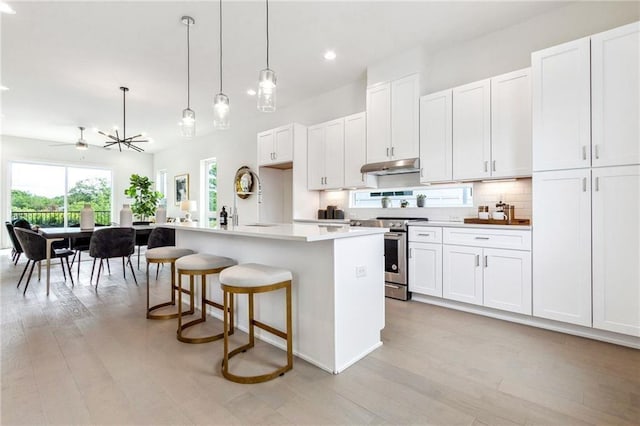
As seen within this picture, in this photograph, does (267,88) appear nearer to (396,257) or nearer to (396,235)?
(396,235)

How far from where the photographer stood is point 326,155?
4734 millimetres

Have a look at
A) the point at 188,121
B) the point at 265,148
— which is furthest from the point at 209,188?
the point at 188,121

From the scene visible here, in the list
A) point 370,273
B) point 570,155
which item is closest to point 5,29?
point 370,273

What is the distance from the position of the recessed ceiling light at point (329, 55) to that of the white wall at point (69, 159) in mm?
8177

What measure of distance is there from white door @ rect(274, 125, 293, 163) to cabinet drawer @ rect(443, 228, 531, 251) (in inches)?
108

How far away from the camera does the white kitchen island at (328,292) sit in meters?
1.99

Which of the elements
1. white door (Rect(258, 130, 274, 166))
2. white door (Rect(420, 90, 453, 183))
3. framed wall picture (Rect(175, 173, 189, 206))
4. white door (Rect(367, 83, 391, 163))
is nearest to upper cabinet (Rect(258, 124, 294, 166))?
white door (Rect(258, 130, 274, 166))

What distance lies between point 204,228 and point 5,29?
3192mm

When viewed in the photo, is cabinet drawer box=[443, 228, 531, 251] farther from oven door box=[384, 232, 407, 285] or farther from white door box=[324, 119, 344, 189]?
white door box=[324, 119, 344, 189]

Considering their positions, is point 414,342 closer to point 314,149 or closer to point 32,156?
point 314,149

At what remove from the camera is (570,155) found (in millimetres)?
2551

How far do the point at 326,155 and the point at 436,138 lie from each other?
1731 millimetres

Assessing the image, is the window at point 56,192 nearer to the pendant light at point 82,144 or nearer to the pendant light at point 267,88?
the pendant light at point 82,144

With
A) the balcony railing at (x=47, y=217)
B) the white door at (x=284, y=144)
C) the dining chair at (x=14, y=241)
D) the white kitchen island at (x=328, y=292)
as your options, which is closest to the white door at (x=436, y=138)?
the white kitchen island at (x=328, y=292)
